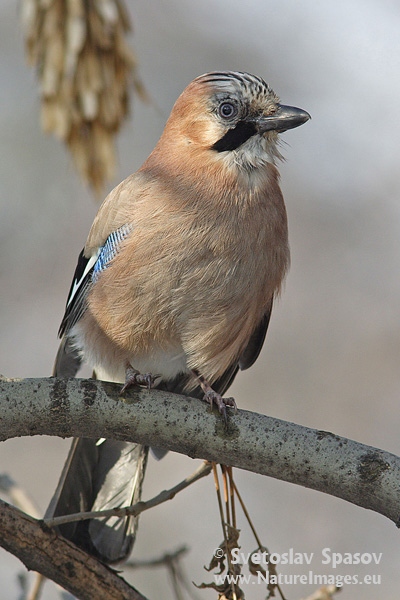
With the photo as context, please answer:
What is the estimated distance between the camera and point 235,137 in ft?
12.5

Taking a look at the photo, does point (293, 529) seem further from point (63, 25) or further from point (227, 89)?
point (63, 25)

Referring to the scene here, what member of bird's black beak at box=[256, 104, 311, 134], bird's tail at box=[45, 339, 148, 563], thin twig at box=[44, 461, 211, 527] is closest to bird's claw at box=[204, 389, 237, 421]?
thin twig at box=[44, 461, 211, 527]

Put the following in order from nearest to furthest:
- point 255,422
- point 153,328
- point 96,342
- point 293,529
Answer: point 255,422
point 153,328
point 96,342
point 293,529

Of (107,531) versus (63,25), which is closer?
(63,25)

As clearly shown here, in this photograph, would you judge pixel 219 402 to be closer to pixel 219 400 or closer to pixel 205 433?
pixel 219 400

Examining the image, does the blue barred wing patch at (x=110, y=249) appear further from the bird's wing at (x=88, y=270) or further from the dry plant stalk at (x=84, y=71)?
the dry plant stalk at (x=84, y=71)

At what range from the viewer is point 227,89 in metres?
3.84

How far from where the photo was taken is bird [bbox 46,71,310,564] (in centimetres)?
353

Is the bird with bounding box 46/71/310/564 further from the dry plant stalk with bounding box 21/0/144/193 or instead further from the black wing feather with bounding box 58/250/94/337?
the dry plant stalk with bounding box 21/0/144/193

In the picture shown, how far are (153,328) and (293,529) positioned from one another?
126 inches

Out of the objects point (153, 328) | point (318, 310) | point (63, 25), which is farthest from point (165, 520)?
point (63, 25)

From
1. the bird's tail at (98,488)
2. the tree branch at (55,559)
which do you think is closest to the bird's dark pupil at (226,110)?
the bird's tail at (98,488)

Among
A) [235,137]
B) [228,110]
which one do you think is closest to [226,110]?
[228,110]

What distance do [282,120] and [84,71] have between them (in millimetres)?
1524
